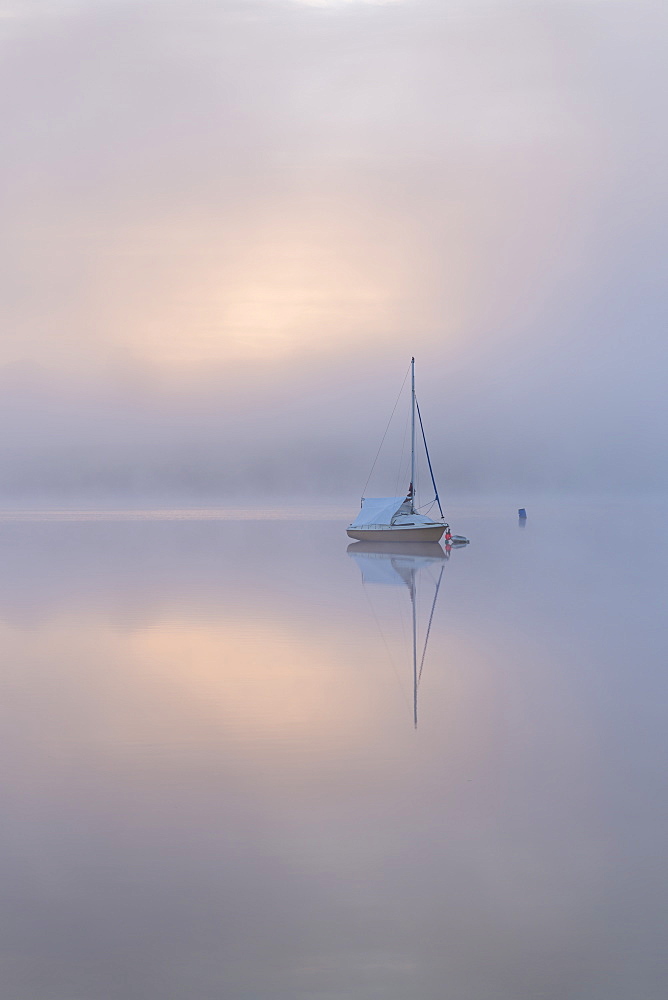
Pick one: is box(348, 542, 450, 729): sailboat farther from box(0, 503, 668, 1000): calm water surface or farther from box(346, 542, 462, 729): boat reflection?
box(0, 503, 668, 1000): calm water surface

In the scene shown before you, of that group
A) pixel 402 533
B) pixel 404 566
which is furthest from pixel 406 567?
pixel 402 533

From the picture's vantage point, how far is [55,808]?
340 inches

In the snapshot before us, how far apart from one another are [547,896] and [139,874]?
9.48ft

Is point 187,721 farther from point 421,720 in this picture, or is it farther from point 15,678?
point 15,678

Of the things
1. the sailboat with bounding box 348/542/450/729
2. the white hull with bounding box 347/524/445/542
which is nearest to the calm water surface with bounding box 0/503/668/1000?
the sailboat with bounding box 348/542/450/729

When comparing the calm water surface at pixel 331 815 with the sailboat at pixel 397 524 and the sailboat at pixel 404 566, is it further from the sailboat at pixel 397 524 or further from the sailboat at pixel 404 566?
the sailboat at pixel 397 524

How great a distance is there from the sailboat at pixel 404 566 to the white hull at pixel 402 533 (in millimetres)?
670

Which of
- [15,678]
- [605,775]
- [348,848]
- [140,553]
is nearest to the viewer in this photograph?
[348,848]

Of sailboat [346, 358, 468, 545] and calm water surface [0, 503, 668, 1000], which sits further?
sailboat [346, 358, 468, 545]

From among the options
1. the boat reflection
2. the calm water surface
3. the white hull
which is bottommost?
the calm water surface

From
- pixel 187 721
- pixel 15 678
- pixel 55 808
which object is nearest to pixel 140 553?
pixel 15 678

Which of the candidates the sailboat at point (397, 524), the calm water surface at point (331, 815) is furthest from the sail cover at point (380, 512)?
the calm water surface at point (331, 815)

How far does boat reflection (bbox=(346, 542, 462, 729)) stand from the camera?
18203mm

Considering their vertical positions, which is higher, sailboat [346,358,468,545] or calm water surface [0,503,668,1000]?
sailboat [346,358,468,545]
